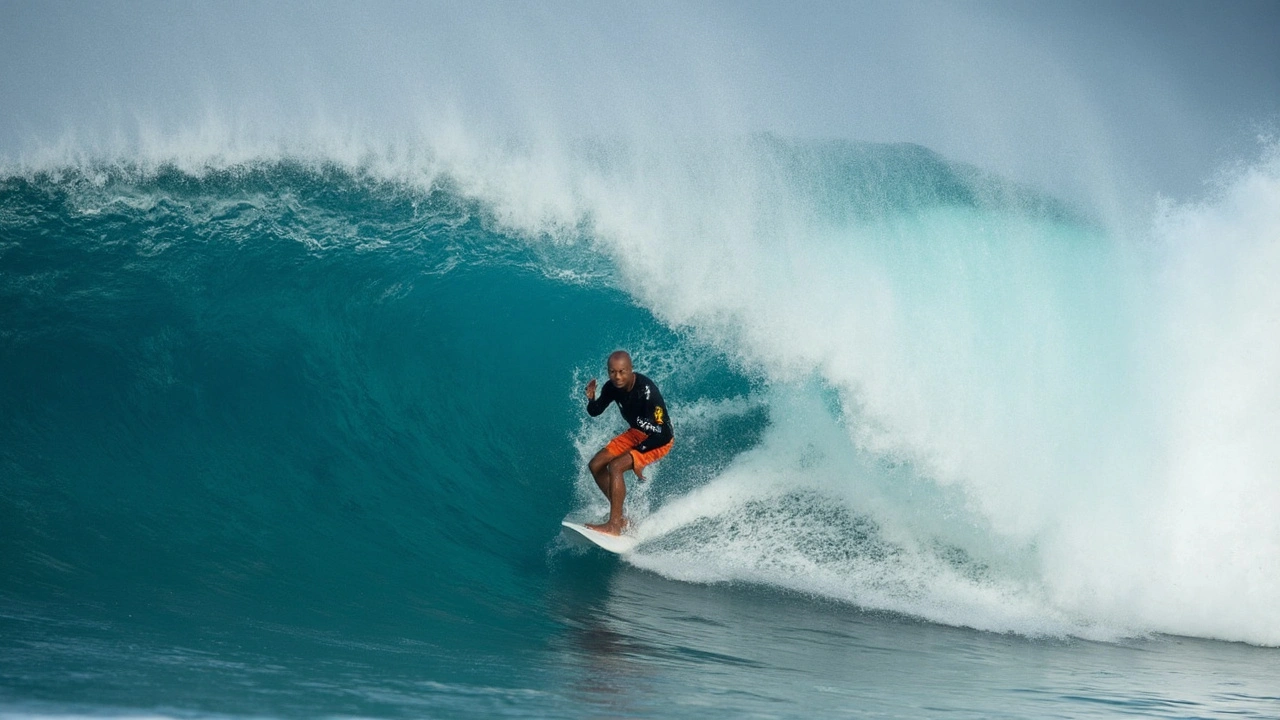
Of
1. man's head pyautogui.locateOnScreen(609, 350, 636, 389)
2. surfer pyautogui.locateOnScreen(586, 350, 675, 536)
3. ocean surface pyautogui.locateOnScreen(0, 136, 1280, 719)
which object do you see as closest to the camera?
ocean surface pyautogui.locateOnScreen(0, 136, 1280, 719)

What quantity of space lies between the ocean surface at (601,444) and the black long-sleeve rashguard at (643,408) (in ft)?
2.31

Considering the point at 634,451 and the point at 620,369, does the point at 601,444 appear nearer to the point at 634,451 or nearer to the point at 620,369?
the point at 634,451

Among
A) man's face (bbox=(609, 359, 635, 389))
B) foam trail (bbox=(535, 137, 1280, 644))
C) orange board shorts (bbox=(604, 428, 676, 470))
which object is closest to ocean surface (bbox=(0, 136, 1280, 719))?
foam trail (bbox=(535, 137, 1280, 644))

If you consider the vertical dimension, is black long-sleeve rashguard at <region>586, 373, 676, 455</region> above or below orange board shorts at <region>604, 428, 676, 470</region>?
above

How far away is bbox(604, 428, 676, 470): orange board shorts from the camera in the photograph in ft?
19.2

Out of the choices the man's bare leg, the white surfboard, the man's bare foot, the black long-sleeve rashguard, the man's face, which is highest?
the man's face

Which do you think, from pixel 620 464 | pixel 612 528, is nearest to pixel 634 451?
pixel 620 464

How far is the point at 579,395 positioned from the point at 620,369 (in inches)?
78.9

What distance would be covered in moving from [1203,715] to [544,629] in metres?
2.88

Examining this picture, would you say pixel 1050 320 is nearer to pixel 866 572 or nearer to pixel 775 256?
pixel 775 256

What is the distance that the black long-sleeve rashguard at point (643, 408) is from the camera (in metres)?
5.74

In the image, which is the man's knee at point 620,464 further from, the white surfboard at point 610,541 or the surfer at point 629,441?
the white surfboard at point 610,541

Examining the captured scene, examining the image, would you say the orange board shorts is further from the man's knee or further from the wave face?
the wave face

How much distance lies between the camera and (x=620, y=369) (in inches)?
216
